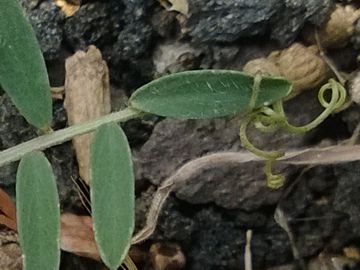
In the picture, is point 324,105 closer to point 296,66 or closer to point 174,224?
point 296,66

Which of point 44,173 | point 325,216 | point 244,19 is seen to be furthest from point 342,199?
point 44,173

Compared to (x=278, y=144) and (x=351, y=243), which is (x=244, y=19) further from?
(x=351, y=243)

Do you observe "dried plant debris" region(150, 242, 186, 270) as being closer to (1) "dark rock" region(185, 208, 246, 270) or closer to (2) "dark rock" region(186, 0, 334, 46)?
(1) "dark rock" region(185, 208, 246, 270)

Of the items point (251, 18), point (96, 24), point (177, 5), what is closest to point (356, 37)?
point (251, 18)

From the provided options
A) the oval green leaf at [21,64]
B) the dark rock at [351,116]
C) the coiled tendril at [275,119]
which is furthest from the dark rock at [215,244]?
the oval green leaf at [21,64]

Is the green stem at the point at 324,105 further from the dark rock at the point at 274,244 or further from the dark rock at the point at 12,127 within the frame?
the dark rock at the point at 12,127

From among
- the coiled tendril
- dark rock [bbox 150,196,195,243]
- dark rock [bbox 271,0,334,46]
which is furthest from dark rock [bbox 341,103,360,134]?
dark rock [bbox 150,196,195,243]

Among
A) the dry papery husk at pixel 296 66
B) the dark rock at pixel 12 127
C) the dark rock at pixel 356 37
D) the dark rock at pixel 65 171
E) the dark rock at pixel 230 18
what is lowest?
the dark rock at pixel 65 171
